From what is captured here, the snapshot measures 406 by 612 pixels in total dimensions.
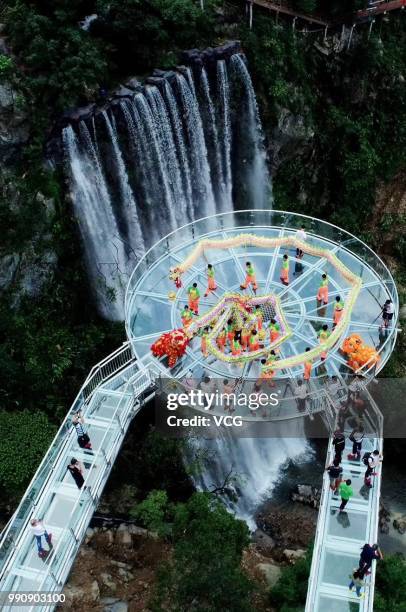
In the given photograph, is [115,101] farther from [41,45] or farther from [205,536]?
[205,536]

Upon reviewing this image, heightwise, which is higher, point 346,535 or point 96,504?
point 346,535

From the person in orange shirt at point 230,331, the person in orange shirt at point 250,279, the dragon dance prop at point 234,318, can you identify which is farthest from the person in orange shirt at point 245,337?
the person in orange shirt at point 250,279

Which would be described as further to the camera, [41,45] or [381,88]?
[381,88]

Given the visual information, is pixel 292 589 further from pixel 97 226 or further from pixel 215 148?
pixel 215 148

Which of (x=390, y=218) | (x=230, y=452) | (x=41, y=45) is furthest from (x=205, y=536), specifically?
(x=390, y=218)

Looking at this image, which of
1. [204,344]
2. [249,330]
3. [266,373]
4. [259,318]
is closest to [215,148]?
[259,318]

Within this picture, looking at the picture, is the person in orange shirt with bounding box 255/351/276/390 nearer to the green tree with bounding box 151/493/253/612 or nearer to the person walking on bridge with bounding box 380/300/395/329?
the person walking on bridge with bounding box 380/300/395/329
